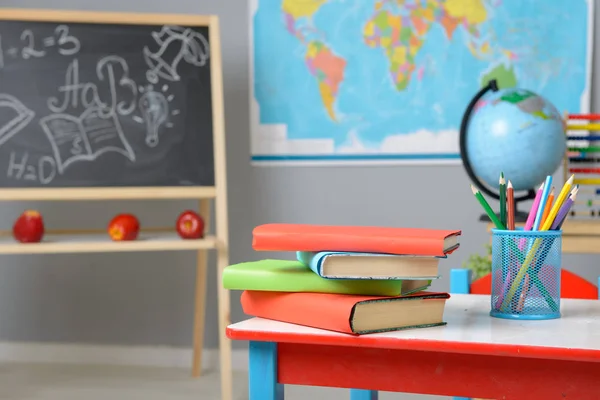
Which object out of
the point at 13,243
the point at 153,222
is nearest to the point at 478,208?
the point at 153,222

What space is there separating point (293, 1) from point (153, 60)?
2.20ft

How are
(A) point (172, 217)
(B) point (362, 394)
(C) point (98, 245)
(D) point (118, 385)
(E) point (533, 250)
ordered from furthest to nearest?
(A) point (172, 217), (D) point (118, 385), (C) point (98, 245), (B) point (362, 394), (E) point (533, 250)

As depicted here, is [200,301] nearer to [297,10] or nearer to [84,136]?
[84,136]

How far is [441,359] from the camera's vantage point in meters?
0.82

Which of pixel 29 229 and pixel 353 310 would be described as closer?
pixel 353 310

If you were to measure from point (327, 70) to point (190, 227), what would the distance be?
0.89m

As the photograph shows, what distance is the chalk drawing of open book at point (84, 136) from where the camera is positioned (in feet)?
8.65

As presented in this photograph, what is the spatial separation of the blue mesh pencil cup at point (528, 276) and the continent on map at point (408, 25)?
2075mm

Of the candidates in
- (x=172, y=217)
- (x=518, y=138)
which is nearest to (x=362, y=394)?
(x=518, y=138)

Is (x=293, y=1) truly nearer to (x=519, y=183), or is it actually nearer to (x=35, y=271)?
(x=519, y=183)

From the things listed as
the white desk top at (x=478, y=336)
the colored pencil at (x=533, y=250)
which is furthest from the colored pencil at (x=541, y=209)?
the white desk top at (x=478, y=336)

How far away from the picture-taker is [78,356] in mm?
3230

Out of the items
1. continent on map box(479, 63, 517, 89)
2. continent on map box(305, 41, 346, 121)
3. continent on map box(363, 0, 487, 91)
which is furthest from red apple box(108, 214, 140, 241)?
continent on map box(479, 63, 517, 89)

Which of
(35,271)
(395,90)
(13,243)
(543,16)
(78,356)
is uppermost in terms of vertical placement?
(543,16)
